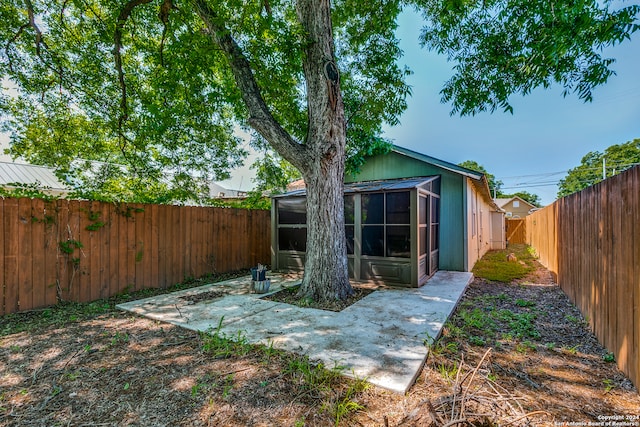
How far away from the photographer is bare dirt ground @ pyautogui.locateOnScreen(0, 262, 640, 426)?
1847 mm

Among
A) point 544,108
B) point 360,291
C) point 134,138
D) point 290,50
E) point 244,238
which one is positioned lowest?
point 360,291

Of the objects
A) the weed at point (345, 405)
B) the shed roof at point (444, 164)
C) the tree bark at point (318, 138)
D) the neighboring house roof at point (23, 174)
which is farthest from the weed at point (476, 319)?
the neighboring house roof at point (23, 174)

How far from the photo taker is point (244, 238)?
772cm

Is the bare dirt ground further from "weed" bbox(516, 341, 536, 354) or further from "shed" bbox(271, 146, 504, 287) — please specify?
"shed" bbox(271, 146, 504, 287)

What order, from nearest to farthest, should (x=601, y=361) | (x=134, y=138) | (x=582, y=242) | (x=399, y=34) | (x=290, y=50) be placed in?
(x=601, y=361) → (x=582, y=242) → (x=290, y=50) → (x=399, y=34) → (x=134, y=138)

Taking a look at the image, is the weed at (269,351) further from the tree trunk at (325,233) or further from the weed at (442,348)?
the tree trunk at (325,233)

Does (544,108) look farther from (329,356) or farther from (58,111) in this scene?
(58,111)

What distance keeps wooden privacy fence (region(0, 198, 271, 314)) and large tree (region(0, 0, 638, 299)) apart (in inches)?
86.5

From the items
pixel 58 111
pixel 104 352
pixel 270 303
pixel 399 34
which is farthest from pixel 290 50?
pixel 58 111

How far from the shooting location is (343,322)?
146 inches

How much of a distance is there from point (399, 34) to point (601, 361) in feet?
21.9

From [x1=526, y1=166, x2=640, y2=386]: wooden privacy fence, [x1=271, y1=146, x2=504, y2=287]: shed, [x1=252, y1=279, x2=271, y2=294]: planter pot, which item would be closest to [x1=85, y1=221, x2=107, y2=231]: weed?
[x1=252, y1=279, x2=271, y2=294]: planter pot

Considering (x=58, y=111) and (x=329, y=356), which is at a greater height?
(x=58, y=111)

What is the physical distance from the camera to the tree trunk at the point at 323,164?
15.1 ft
